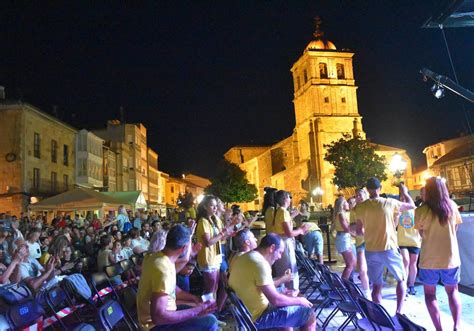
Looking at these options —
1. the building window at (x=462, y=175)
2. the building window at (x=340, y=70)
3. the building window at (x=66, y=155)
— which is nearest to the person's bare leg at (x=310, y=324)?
the building window at (x=66, y=155)

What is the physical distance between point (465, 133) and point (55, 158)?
6271 cm

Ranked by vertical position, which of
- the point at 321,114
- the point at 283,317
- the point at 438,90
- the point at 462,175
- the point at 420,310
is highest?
the point at 321,114

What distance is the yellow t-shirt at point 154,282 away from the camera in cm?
341

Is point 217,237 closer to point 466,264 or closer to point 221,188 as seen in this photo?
point 466,264

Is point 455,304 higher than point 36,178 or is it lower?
lower

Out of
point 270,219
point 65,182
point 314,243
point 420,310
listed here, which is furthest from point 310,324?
point 65,182

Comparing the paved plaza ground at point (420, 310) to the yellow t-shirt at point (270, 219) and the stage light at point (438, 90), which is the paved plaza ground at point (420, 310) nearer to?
the yellow t-shirt at point (270, 219)

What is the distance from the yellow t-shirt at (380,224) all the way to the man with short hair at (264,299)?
5.88 feet

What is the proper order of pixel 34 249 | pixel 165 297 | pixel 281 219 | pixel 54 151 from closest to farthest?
pixel 165 297
pixel 281 219
pixel 34 249
pixel 54 151

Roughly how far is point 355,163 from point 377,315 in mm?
46023

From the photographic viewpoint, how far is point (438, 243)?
4621mm

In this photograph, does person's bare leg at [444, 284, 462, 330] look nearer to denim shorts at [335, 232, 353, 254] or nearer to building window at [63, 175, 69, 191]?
denim shorts at [335, 232, 353, 254]

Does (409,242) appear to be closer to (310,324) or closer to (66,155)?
(310,324)

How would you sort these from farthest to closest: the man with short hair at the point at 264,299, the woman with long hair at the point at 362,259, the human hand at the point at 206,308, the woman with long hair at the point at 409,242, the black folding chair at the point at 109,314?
the woman with long hair at the point at 409,242, the woman with long hair at the point at 362,259, the man with short hair at the point at 264,299, the human hand at the point at 206,308, the black folding chair at the point at 109,314
